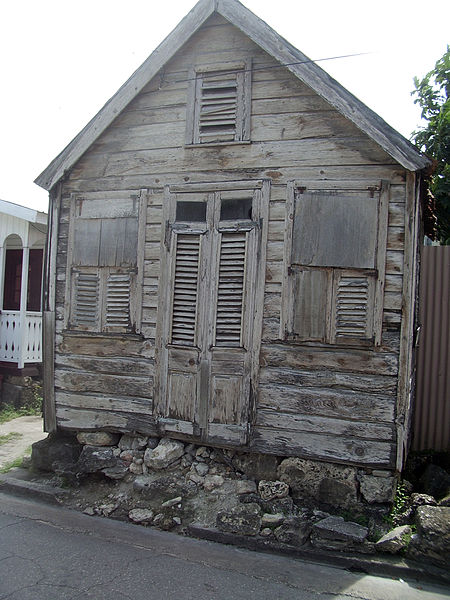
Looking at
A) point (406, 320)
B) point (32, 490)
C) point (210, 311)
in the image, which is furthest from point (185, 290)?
point (32, 490)

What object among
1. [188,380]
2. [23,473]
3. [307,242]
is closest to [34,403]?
[23,473]

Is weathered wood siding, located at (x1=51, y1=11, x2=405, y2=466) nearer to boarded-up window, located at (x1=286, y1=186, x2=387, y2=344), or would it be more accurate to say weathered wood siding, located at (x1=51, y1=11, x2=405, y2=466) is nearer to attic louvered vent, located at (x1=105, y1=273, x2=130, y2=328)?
boarded-up window, located at (x1=286, y1=186, x2=387, y2=344)

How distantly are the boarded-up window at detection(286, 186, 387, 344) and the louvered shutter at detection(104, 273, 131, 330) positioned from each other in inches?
86.0

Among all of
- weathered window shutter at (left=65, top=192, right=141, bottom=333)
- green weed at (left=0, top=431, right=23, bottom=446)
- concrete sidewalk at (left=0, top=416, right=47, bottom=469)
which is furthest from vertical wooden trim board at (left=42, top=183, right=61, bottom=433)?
green weed at (left=0, top=431, right=23, bottom=446)

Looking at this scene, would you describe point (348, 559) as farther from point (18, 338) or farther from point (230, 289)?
point (18, 338)

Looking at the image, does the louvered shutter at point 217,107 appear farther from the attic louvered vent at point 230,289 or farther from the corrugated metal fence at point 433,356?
the corrugated metal fence at point 433,356

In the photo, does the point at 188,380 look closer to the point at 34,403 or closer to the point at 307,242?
the point at 307,242

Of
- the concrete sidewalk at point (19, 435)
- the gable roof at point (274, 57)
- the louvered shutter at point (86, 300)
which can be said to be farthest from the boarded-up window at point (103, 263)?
the concrete sidewalk at point (19, 435)

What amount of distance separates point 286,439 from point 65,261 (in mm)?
3794

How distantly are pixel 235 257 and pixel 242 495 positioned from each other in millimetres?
2780

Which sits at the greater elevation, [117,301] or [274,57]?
[274,57]

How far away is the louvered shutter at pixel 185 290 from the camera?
6.70 metres

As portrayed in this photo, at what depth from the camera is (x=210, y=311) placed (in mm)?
6574

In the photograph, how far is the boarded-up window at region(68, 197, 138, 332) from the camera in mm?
7016
